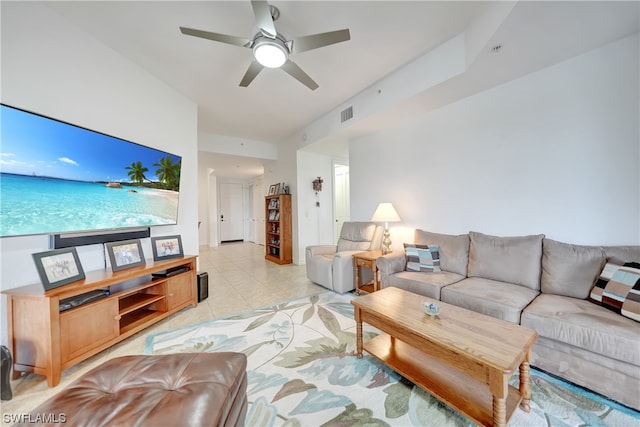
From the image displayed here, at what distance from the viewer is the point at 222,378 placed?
1.07m

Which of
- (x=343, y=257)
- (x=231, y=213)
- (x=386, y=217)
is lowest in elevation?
(x=343, y=257)

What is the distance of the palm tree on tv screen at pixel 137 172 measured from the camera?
2.33 meters

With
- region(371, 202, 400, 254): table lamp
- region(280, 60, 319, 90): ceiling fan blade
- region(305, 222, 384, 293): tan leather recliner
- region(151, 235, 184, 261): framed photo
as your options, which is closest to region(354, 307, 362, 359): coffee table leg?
region(305, 222, 384, 293): tan leather recliner

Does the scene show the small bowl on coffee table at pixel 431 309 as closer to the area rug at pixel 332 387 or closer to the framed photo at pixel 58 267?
the area rug at pixel 332 387

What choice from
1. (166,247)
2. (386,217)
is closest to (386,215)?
(386,217)

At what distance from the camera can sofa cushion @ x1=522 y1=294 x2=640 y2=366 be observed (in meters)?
1.32

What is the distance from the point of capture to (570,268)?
191 centimetres

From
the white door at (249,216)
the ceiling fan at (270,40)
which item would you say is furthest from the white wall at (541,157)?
the white door at (249,216)

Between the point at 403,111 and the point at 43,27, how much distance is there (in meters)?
3.45

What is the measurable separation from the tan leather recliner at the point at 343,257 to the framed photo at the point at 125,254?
2.14 m

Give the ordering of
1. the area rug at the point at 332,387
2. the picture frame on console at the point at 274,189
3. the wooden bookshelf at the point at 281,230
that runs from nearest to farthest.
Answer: the area rug at the point at 332,387 < the wooden bookshelf at the point at 281,230 < the picture frame on console at the point at 274,189

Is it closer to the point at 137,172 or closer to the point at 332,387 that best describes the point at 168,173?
the point at 137,172

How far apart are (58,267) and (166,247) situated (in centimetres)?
98

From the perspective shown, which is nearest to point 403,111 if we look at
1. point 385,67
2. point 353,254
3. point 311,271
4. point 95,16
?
point 385,67
